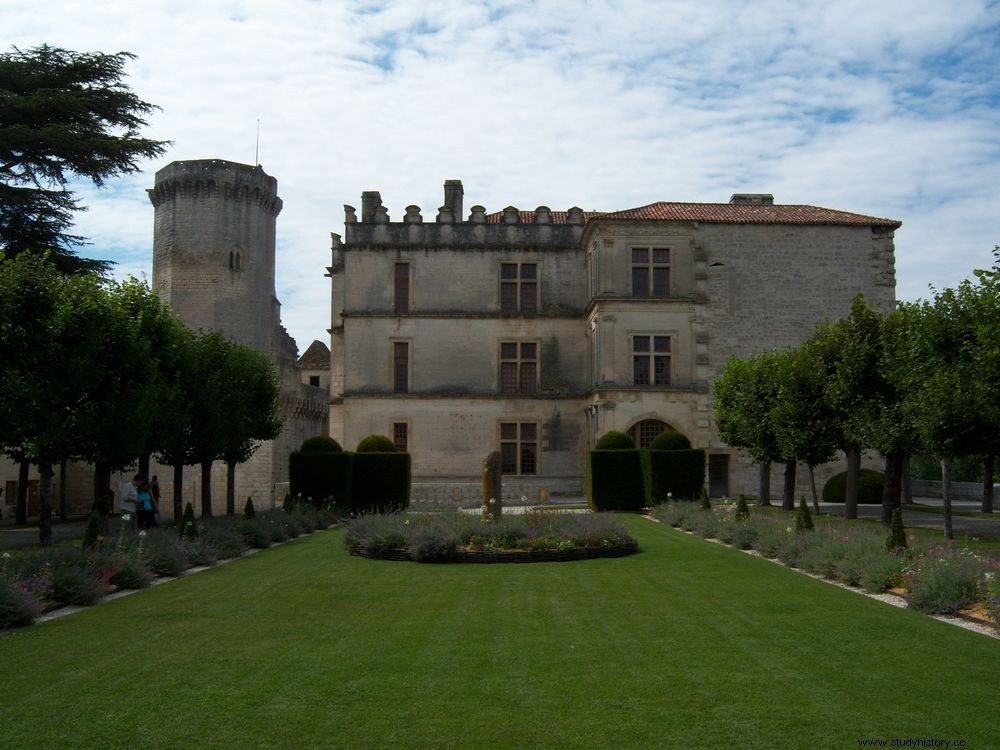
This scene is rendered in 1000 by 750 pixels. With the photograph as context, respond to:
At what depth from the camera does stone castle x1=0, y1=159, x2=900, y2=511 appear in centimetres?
3400

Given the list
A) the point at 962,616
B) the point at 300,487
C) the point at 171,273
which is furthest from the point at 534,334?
the point at 962,616

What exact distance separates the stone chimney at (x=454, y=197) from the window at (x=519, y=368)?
5.63 meters

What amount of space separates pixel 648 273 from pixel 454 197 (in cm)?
931

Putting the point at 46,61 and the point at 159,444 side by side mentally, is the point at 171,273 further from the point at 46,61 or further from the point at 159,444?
the point at 159,444

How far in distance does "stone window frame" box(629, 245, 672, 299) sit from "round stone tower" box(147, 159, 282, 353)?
2197 centimetres

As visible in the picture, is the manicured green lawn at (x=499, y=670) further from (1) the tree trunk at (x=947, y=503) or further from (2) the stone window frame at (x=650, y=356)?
(2) the stone window frame at (x=650, y=356)

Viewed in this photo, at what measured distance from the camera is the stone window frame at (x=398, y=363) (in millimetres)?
37688

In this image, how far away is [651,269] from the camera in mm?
34250

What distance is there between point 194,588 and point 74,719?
6685 mm

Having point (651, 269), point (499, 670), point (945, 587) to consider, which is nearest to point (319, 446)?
point (651, 269)

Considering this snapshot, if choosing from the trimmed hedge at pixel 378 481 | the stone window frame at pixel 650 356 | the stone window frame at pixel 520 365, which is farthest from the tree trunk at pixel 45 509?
the stone window frame at pixel 520 365

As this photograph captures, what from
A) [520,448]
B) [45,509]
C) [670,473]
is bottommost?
[45,509]

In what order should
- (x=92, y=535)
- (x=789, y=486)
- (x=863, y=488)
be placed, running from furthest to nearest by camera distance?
1. (x=863, y=488)
2. (x=789, y=486)
3. (x=92, y=535)

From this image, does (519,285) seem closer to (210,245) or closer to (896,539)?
(210,245)
